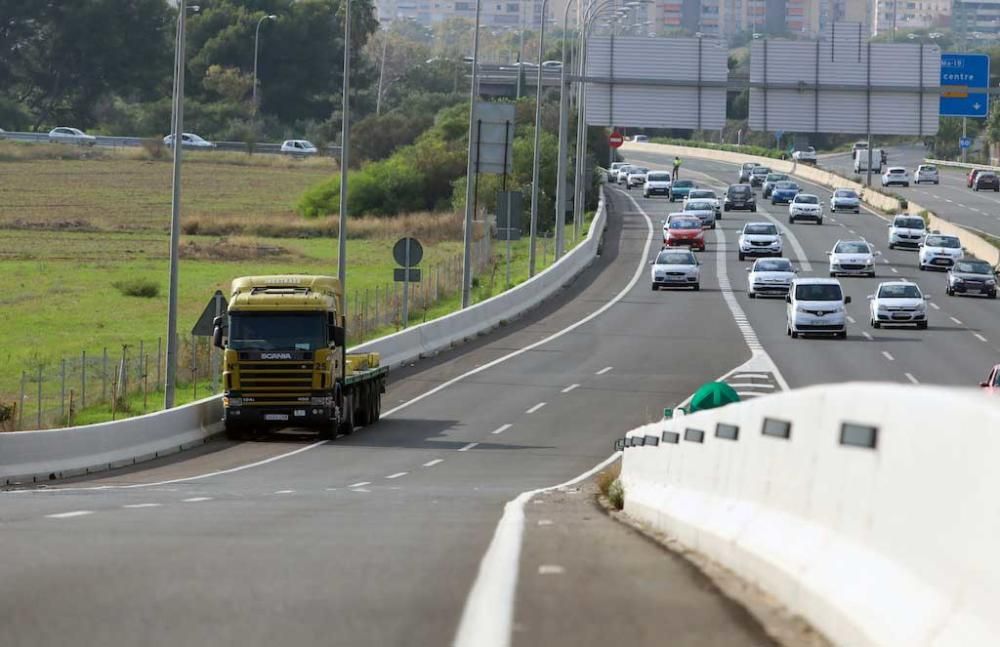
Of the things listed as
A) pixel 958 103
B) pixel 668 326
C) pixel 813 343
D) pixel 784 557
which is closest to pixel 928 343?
pixel 813 343

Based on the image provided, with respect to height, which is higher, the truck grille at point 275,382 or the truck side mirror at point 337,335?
the truck side mirror at point 337,335

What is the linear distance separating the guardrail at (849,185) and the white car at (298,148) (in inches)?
1545

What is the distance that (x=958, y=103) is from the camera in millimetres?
70000

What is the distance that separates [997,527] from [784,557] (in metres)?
2.79

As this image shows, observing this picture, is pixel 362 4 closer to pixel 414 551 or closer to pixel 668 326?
pixel 668 326

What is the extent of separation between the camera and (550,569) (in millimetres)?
10484

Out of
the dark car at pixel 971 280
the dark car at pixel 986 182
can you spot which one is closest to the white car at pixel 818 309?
the dark car at pixel 971 280

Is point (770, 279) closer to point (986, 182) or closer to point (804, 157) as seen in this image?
point (986, 182)

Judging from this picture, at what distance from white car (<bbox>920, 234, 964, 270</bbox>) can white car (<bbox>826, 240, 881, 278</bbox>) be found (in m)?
4.23

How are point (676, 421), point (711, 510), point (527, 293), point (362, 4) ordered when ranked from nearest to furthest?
1. point (711, 510)
2. point (676, 421)
3. point (527, 293)
4. point (362, 4)

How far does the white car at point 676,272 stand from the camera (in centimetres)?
6575

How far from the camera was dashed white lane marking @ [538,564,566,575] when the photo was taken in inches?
405

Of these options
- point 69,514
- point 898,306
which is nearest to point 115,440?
point 69,514

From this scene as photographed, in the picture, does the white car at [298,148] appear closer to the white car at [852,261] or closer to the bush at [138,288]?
the white car at [852,261]
